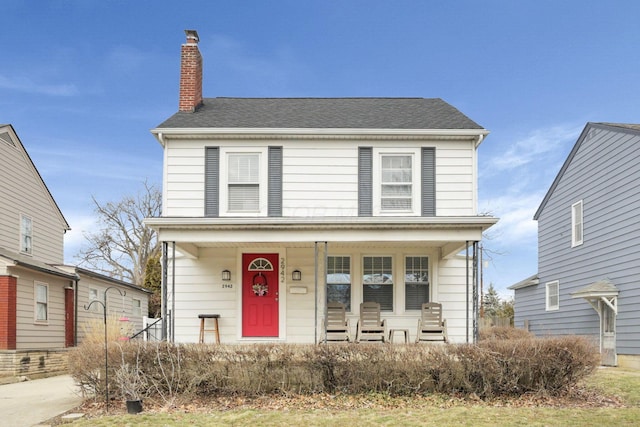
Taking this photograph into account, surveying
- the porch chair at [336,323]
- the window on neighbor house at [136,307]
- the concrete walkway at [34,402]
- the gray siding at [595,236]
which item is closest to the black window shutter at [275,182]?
the porch chair at [336,323]

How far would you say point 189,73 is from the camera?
15.9m

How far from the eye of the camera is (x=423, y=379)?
10.5m

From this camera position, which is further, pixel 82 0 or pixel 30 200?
pixel 30 200

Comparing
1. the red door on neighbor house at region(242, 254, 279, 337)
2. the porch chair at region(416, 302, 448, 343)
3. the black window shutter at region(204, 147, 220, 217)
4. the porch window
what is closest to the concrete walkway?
the red door on neighbor house at region(242, 254, 279, 337)

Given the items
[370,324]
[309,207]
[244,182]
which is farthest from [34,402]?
[309,207]

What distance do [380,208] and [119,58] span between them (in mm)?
12116

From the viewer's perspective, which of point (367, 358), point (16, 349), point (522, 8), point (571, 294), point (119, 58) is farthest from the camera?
point (119, 58)

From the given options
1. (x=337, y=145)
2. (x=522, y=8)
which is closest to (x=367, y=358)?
(x=337, y=145)

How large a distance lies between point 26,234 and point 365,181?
42.3 ft

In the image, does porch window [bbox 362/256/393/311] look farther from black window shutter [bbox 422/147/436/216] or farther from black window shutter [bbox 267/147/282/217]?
black window shutter [bbox 267/147/282/217]

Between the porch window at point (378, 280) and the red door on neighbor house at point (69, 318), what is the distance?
36.8ft

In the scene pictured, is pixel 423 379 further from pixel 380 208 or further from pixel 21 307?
pixel 21 307

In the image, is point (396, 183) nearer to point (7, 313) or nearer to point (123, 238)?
point (7, 313)

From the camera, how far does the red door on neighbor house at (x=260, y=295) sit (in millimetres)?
14289
